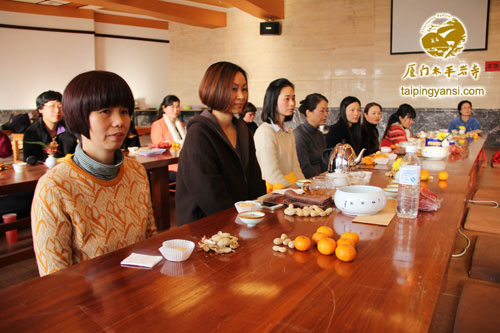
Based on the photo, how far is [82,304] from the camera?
0.89 meters

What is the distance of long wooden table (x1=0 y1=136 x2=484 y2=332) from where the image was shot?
82 centimetres

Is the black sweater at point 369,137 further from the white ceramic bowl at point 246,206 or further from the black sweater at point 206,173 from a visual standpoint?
the white ceramic bowl at point 246,206

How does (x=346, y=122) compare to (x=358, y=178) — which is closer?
(x=358, y=178)

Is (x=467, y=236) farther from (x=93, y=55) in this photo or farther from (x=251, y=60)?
(x=93, y=55)

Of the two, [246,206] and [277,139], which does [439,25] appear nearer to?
[277,139]

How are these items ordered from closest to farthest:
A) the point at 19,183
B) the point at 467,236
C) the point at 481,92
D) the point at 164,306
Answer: the point at 164,306
the point at 19,183
the point at 467,236
the point at 481,92

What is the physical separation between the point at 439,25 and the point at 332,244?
802 centimetres

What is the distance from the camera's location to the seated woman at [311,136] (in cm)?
362

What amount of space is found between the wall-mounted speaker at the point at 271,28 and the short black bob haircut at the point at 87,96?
8.32 m

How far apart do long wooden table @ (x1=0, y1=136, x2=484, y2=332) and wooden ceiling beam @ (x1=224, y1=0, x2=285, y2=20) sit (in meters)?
6.86

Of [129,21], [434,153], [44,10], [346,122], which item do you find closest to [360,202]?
[434,153]

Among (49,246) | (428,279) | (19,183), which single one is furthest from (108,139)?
(19,183)

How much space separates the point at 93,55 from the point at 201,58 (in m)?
2.90

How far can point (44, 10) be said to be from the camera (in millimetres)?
9969
